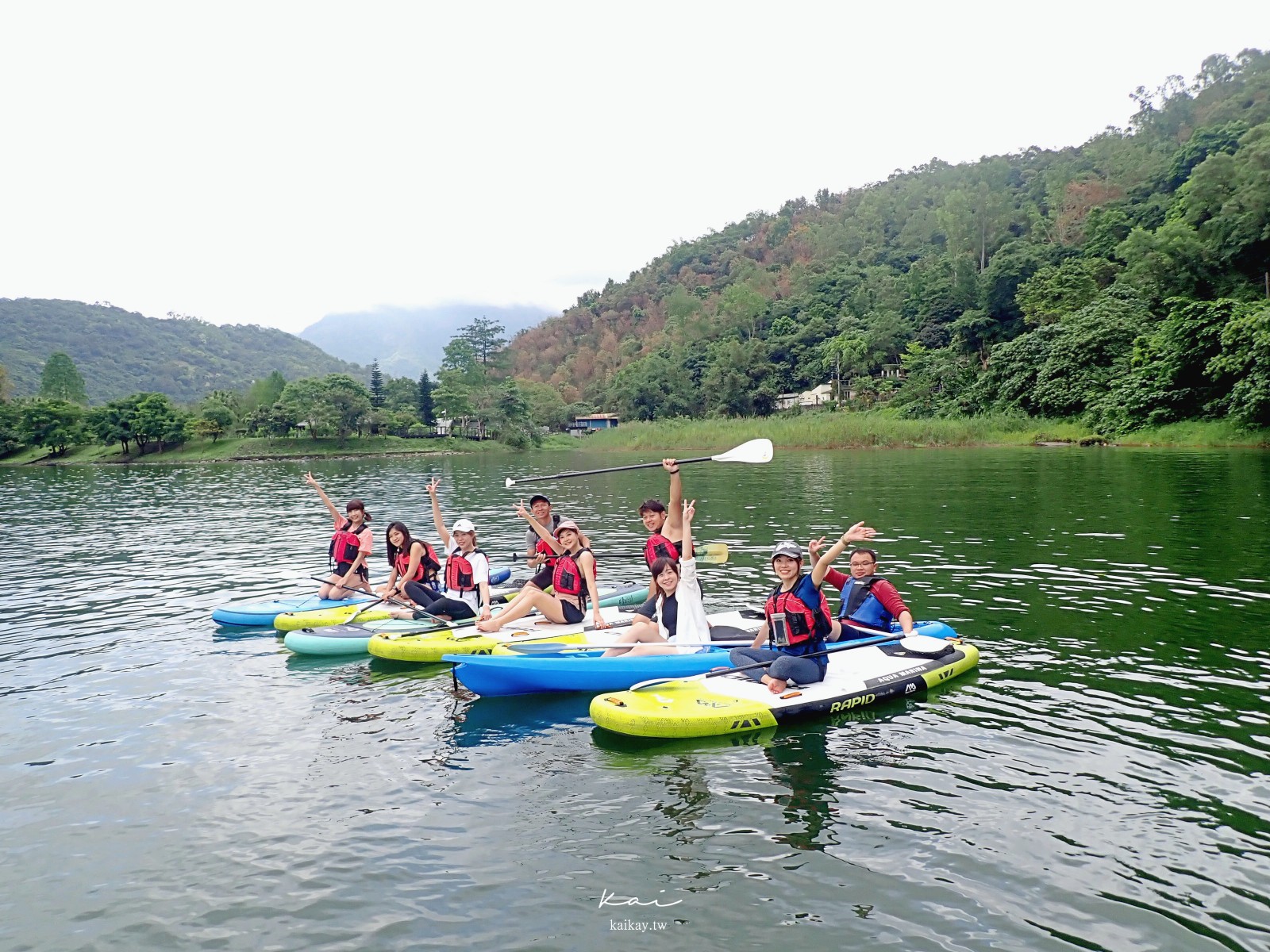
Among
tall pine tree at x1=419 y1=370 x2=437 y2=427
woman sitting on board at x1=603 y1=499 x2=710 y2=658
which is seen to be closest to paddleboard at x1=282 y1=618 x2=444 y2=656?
woman sitting on board at x1=603 y1=499 x2=710 y2=658

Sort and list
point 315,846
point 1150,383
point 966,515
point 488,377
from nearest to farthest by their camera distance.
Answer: point 315,846, point 966,515, point 1150,383, point 488,377

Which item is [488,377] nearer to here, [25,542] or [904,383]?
[904,383]

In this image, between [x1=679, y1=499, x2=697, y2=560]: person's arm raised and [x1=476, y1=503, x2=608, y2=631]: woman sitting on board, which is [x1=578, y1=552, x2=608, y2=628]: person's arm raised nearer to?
[x1=476, y1=503, x2=608, y2=631]: woman sitting on board

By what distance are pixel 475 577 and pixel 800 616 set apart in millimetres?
4687

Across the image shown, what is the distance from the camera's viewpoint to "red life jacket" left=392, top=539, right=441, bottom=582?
416 inches

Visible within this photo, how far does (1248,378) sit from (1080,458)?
745cm

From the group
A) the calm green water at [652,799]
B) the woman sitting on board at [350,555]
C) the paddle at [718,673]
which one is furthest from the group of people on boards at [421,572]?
the paddle at [718,673]

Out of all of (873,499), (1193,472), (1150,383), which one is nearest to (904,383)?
(1150,383)

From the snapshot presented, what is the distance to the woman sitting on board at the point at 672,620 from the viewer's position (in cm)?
819

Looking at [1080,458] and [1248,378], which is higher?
[1248,378]

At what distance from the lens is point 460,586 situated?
34.5 ft

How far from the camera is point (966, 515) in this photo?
18703mm

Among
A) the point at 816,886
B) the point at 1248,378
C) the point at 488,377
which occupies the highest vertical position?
the point at 488,377

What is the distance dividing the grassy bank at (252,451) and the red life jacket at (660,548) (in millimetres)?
62454
